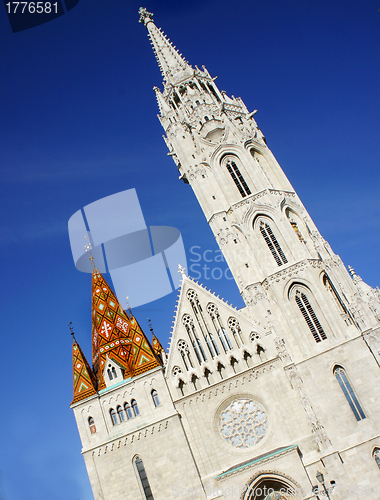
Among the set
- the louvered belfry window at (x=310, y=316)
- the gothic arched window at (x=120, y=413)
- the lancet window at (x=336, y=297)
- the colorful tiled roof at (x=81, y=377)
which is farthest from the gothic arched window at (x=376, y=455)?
the colorful tiled roof at (x=81, y=377)

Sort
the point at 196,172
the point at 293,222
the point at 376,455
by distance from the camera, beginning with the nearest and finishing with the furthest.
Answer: the point at 376,455, the point at 293,222, the point at 196,172

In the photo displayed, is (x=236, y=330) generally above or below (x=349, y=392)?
above

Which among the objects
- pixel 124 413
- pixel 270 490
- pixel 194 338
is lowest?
pixel 270 490

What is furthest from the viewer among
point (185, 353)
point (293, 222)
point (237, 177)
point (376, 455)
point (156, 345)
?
point (156, 345)

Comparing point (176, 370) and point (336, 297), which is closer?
point (176, 370)

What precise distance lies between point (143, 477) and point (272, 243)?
1514 centimetres

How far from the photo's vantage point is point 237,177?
29.5 m

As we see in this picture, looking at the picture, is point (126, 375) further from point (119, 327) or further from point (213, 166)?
point (213, 166)

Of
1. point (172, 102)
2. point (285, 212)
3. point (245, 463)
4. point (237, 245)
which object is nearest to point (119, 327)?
point (237, 245)

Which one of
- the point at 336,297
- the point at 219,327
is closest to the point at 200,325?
the point at 219,327

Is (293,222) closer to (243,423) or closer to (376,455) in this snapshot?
(243,423)

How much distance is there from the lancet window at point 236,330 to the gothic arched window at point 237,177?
889cm

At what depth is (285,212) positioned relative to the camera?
27.7m

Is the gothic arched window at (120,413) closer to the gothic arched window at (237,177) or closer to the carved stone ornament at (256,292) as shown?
the carved stone ornament at (256,292)
